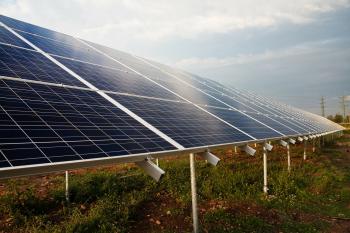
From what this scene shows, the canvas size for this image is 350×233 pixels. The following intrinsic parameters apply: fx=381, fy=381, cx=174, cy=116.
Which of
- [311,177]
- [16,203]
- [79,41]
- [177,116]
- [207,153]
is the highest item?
[79,41]

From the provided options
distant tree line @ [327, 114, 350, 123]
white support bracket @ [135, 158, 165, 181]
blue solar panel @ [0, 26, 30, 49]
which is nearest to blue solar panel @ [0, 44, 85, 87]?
blue solar panel @ [0, 26, 30, 49]

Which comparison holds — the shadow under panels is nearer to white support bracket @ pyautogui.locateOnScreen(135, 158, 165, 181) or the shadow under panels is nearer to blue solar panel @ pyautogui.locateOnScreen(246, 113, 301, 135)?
white support bracket @ pyautogui.locateOnScreen(135, 158, 165, 181)

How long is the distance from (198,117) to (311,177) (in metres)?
10.3

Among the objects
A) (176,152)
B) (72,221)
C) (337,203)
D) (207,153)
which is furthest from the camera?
(337,203)

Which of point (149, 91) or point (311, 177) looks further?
point (311, 177)

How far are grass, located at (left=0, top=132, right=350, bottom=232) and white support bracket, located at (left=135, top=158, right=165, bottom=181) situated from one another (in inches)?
187

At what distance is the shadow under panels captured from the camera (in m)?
5.31

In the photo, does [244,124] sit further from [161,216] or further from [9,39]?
[9,39]

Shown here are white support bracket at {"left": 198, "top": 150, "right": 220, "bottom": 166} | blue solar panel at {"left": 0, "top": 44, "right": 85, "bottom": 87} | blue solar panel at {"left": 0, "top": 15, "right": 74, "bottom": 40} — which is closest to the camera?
blue solar panel at {"left": 0, "top": 44, "right": 85, "bottom": 87}

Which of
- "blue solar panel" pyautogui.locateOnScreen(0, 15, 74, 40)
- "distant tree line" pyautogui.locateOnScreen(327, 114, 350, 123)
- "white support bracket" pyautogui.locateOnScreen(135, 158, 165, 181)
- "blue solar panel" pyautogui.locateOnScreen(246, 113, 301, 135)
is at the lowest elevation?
"distant tree line" pyautogui.locateOnScreen(327, 114, 350, 123)

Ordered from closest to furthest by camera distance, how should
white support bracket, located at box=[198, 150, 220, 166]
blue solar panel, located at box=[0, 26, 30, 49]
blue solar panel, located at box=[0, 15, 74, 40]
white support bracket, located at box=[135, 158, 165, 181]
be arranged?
white support bracket, located at box=[135, 158, 165, 181], white support bracket, located at box=[198, 150, 220, 166], blue solar panel, located at box=[0, 26, 30, 49], blue solar panel, located at box=[0, 15, 74, 40]

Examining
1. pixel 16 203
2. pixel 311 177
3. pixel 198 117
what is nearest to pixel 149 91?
pixel 198 117

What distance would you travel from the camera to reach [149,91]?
1243 cm

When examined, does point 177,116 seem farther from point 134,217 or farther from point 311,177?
point 311,177
